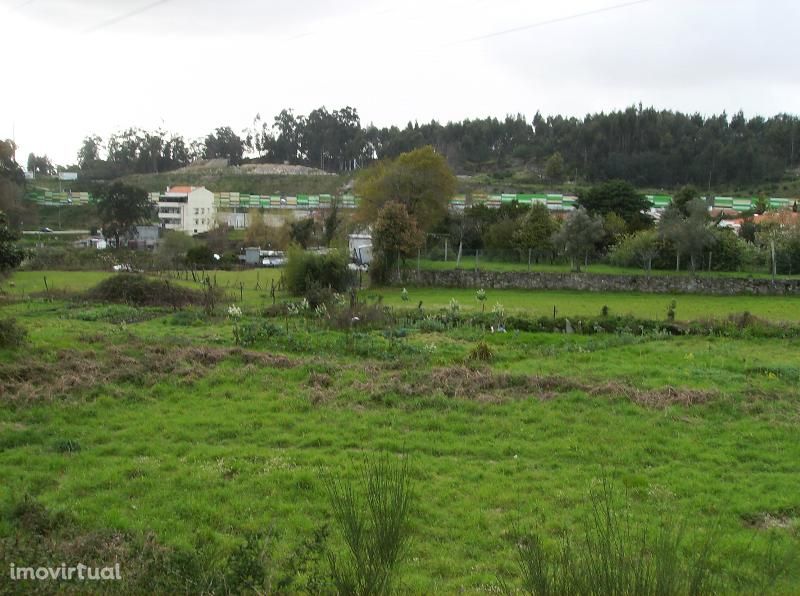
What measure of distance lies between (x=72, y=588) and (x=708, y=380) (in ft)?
39.4

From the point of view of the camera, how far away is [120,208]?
212 feet

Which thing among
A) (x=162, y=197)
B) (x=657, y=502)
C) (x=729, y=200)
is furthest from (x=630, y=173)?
(x=657, y=502)

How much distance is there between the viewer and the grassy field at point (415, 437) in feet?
21.9

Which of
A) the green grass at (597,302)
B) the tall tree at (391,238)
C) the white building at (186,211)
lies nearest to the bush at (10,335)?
the green grass at (597,302)

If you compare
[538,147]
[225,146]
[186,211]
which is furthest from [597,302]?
[225,146]

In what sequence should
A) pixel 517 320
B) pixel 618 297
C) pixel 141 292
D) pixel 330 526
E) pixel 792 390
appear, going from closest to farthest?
pixel 330 526
pixel 792 390
pixel 517 320
pixel 141 292
pixel 618 297

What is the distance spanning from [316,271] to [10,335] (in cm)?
1680

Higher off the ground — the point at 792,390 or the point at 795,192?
the point at 795,192

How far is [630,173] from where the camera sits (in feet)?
296

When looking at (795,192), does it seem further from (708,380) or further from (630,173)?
(708,380)

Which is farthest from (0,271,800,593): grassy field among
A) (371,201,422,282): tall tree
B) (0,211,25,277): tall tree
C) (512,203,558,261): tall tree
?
(512,203,558,261): tall tree

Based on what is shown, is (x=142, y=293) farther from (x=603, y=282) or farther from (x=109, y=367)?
(x=603, y=282)

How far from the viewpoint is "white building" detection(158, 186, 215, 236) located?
263ft

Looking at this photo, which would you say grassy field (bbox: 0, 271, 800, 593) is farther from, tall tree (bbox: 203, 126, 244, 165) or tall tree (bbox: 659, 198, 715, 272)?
tall tree (bbox: 203, 126, 244, 165)
